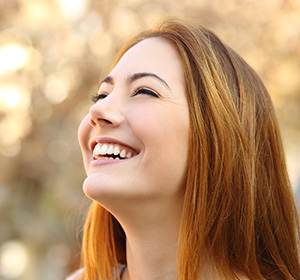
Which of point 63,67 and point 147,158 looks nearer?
point 147,158

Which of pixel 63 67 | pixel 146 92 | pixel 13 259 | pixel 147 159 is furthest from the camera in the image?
pixel 13 259

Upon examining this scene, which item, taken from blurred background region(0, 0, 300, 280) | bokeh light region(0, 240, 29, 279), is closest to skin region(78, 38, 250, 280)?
blurred background region(0, 0, 300, 280)

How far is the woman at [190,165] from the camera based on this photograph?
5.74 feet

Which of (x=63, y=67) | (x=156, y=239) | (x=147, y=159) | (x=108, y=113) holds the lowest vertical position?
(x=156, y=239)

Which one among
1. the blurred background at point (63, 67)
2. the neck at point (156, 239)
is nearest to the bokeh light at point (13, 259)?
the blurred background at point (63, 67)

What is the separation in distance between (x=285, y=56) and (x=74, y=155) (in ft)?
13.8

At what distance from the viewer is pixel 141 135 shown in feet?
5.67

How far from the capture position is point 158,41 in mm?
2002

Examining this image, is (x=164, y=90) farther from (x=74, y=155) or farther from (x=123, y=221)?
(x=74, y=155)

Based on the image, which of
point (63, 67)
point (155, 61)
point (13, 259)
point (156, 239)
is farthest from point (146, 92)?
point (13, 259)

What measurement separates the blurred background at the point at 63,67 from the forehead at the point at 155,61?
15.6 ft

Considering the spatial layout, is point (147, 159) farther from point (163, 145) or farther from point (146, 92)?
point (146, 92)

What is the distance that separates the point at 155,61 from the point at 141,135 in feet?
1.23

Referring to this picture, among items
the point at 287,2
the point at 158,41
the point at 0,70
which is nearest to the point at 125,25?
the point at 0,70
